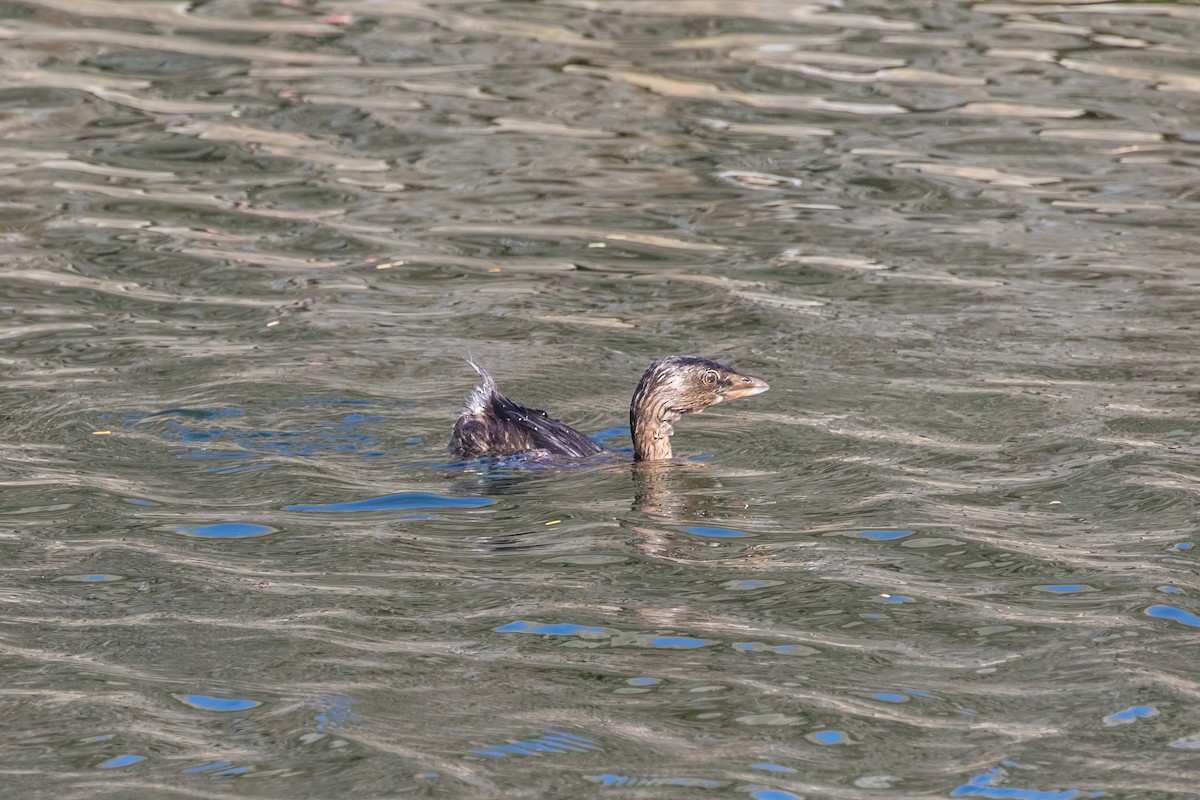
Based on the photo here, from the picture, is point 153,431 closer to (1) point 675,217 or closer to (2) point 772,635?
(2) point 772,635

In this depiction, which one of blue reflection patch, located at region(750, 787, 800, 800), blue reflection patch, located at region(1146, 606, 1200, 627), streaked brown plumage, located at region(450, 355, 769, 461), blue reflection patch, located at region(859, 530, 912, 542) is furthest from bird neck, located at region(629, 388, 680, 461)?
blue reflection patch, located at region(750, 787, 800, 800)

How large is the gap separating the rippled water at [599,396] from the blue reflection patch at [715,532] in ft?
0.08

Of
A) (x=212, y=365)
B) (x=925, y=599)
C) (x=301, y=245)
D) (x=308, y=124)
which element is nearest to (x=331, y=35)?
(x=308, y=124)

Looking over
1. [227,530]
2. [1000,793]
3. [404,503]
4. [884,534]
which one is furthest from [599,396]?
[1000,793]

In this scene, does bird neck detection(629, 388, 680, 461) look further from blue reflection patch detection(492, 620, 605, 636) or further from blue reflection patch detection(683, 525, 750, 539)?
blue reflection patch detection(492, 620, 605, 636)

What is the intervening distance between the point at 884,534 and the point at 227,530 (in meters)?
2.70

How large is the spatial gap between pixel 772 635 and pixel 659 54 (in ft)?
36.7

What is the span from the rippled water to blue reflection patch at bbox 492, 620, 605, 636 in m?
0.01

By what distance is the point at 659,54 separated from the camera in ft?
55.2

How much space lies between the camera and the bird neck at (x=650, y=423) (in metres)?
8.70

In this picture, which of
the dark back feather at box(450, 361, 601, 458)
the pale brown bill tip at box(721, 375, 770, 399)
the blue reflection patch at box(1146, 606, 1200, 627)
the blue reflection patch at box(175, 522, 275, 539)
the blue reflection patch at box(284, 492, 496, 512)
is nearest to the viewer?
the blue reflection patch at box(1146, 606, 1200, 627)

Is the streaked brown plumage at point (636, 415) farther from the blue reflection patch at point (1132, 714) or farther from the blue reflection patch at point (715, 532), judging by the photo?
the blue reflection patch at point (1132, 714)

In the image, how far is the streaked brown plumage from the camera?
8523mm

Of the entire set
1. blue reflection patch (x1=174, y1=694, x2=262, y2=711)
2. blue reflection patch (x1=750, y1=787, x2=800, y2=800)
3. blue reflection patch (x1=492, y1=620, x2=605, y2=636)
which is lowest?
blue reflection patch (x1=750, y1=787, x2=800, y2=800)
